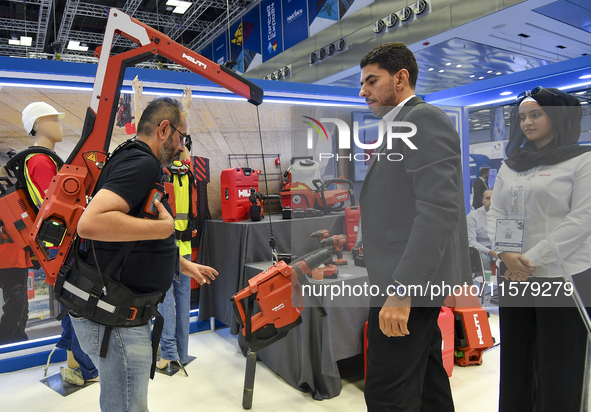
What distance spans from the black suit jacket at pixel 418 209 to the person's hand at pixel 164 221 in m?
0.74

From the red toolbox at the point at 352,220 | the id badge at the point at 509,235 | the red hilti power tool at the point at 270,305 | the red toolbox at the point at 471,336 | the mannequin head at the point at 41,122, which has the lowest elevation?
the red toolbox at the point at 471,336

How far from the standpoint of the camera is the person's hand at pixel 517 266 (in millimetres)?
1768

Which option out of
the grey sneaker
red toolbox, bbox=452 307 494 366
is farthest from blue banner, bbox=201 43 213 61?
red toolbox, bbox=452 307 494 366

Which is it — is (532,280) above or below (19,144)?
below

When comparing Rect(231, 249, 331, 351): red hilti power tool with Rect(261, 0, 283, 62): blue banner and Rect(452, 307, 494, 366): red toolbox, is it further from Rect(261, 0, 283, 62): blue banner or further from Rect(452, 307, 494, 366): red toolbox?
Rect(261, 0, 283, 62): blue banner

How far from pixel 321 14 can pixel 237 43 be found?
371cm

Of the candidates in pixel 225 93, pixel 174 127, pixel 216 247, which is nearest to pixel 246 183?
pixel 216 247

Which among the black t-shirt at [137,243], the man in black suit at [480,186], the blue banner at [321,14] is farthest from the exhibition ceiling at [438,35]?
the black t-shirt at [137,243]

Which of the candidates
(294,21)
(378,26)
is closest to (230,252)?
(378,26)

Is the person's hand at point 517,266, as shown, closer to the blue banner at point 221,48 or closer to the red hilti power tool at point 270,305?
the red hilti power tool at point 270,305

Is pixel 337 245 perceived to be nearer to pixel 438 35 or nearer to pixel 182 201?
pixel 182 201

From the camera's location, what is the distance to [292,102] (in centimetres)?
473

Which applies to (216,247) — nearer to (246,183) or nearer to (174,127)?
(246,183)

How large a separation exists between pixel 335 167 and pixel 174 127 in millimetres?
712
